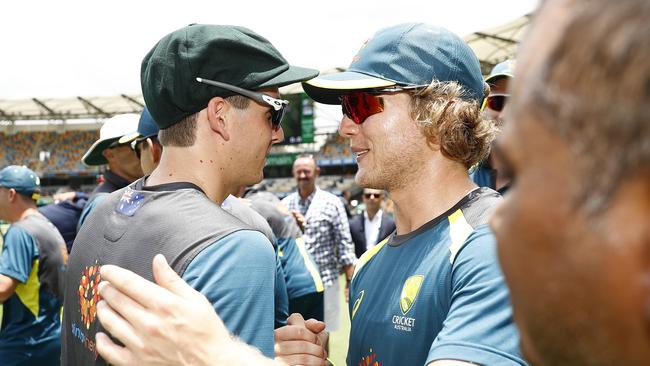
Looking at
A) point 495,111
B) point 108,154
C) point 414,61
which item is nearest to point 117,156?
point 108,154

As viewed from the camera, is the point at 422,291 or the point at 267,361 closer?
the point at 267,361

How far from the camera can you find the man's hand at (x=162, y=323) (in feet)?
3.32

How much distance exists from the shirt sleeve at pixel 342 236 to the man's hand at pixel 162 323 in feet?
21.3

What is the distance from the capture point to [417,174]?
219 cm

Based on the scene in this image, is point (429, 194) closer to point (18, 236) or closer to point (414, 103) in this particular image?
point (414, 103)

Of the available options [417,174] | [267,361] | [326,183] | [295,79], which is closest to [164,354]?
[267,361]

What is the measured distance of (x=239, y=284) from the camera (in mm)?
1462

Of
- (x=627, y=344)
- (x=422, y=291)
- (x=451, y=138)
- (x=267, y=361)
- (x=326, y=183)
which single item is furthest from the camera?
(x=326, y=183)

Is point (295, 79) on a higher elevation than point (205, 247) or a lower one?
higher

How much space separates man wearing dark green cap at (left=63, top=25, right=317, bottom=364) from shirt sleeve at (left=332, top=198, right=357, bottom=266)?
18.0ft

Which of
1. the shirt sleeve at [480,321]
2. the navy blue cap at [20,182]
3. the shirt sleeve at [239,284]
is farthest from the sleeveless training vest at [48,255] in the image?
the shirt sleeve at [480,321]

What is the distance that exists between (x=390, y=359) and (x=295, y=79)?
979mm

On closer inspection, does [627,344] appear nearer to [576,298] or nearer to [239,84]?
[576,298]

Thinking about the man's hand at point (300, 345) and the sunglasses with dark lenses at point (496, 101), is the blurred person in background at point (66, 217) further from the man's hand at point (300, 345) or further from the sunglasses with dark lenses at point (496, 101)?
the man's hand at point (300, 345)
